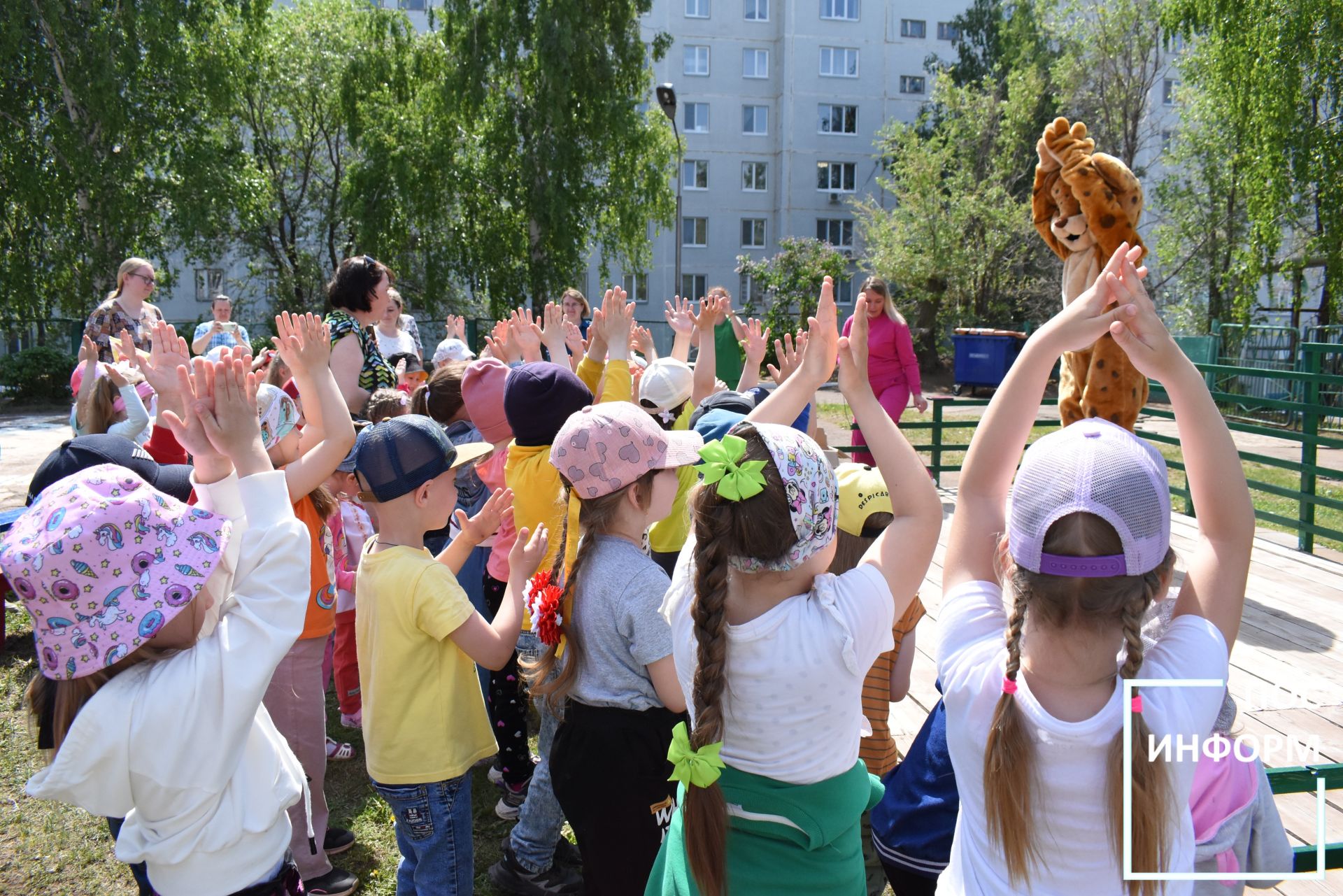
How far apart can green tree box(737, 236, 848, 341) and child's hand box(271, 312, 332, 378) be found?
81.1ft

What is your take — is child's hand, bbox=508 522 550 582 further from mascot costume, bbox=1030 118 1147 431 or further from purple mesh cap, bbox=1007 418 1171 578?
mascot costume, bbox=1030 118 1147 431

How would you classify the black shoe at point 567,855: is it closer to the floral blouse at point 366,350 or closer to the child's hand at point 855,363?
the child's hand at point 855,363

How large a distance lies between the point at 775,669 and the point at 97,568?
4.44ft

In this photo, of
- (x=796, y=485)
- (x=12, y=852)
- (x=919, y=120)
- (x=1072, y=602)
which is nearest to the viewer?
(x=1072, y=602)

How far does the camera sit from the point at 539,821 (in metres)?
3.25

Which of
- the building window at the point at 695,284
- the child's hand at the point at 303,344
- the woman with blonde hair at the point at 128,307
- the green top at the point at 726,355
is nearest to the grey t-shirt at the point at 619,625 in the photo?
the child's hand at the point at 303,344

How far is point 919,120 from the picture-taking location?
36.2 meters

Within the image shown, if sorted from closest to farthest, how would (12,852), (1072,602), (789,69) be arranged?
(1072,602) → (12,852) → (789,69)

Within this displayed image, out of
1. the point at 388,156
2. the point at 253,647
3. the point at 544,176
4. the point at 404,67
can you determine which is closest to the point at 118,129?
the point at 388,156

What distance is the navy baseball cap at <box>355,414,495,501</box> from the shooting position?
9.16 ft

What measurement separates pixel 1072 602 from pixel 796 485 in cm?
59

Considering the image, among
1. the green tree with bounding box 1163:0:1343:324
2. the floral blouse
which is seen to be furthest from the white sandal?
the green tree with bounding box 1163:0:1343:324

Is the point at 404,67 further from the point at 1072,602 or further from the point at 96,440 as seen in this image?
the point at 1072,602

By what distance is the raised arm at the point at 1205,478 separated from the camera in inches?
65.1
